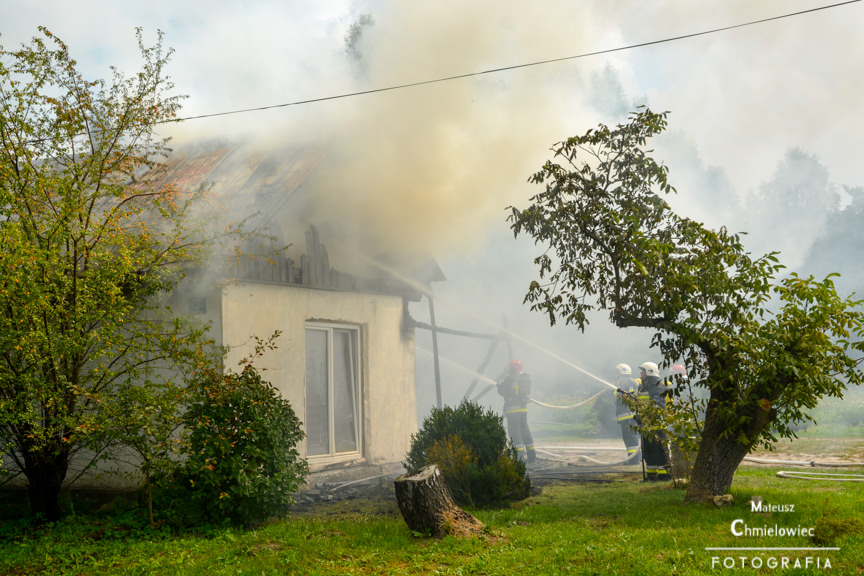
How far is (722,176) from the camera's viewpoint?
42625mm

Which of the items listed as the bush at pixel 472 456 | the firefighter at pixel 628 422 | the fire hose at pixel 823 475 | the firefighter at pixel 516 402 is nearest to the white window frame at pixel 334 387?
the bush at pixel 472 456

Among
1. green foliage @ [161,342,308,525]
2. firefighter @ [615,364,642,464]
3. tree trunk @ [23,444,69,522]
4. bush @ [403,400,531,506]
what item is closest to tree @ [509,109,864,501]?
bush @ [403,400,531,506]

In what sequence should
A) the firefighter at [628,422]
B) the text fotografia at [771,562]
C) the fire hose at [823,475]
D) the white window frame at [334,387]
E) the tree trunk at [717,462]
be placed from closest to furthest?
the text fotografia at [771,562]
the tree trunk at [717,462]
the fire hose at [823,475]
the white window frame at [334,387]
the firefighter at [628,422]

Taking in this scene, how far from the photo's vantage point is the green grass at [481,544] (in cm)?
488

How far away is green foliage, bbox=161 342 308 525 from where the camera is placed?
652 cm

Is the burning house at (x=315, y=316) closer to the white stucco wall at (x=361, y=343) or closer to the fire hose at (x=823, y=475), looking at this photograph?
the white stucco wall at (x=361, y=343)

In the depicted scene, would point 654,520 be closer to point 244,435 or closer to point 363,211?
point 244,435

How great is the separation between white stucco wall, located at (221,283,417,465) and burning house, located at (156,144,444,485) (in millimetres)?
17

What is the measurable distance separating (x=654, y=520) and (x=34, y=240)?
262 inches

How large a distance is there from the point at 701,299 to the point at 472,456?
10.6 ft

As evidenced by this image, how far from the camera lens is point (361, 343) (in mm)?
11172

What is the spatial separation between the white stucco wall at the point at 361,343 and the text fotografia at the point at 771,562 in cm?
605

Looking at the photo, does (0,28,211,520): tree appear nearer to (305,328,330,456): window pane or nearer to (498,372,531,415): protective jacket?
(305,328,330,456): window pane

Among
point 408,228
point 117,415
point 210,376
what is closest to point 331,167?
point 408,228
